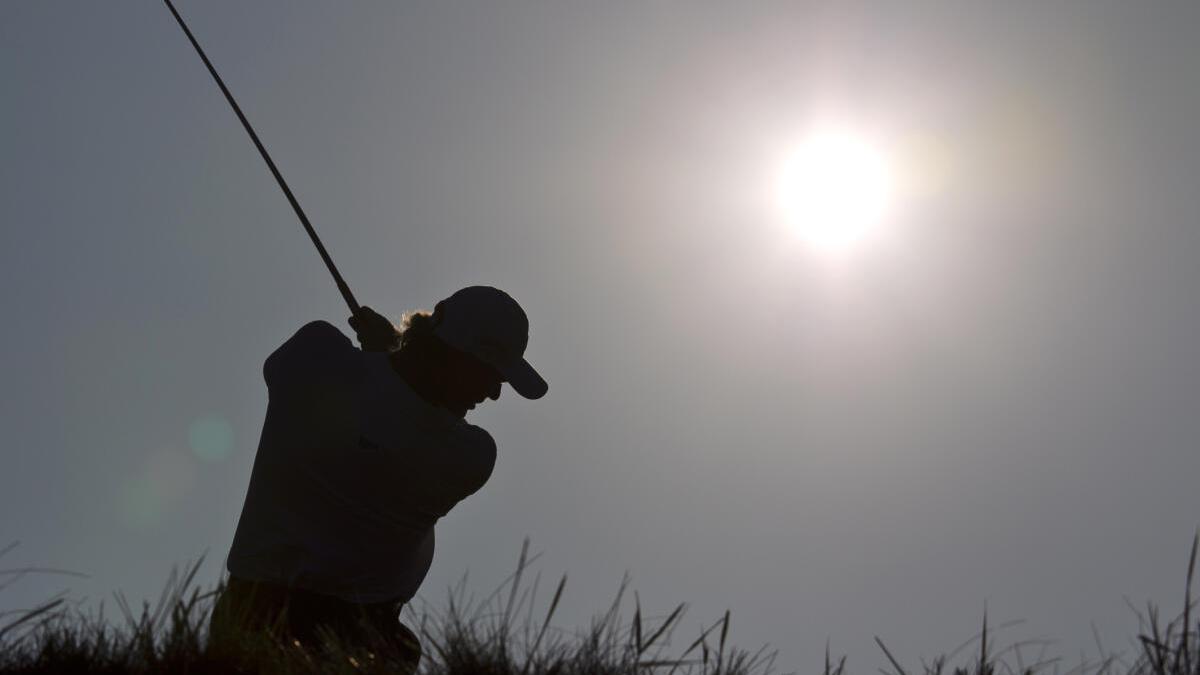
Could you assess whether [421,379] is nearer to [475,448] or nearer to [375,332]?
[475,448]

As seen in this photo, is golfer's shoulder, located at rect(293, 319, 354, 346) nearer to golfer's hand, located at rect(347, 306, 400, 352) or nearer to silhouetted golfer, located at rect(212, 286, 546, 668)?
silhouetted golfer, located at rect(212, 286, 546, 668)

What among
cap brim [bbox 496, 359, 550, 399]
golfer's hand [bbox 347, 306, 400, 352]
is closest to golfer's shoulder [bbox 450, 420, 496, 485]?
cap brim [bbox 496, 359, 550, 399]

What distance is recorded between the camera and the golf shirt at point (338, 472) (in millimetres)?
4547

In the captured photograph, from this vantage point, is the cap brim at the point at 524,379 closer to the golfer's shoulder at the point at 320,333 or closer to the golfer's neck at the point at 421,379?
the golfer's neck at the point at 421,379

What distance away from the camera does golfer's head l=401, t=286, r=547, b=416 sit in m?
4.86

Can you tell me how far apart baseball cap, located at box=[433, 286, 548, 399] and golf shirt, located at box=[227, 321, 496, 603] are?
0.28m

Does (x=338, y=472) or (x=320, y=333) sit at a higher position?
(x=320, y=333)

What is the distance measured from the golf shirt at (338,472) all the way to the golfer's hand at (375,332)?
1.21m

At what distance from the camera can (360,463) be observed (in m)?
4.61

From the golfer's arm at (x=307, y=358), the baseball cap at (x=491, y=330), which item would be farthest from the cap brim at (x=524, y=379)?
the golfer's arm at (x=307, y=358)

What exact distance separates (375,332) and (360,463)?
1.55 meters

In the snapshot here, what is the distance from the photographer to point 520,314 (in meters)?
5.08

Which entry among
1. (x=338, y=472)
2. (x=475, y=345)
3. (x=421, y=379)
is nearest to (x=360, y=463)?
(x=338, y=472)

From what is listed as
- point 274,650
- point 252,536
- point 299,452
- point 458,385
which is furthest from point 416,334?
point 274,650
